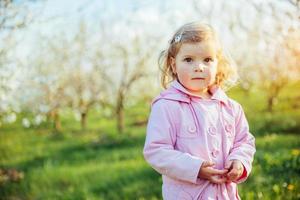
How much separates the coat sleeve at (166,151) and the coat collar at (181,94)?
6 cm

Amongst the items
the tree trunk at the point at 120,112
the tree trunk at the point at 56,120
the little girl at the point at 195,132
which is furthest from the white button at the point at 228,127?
the tree trunk at the point at 56,120

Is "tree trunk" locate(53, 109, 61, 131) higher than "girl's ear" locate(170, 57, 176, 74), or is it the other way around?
"girl's ear" locate(170, 57, 176, 74)

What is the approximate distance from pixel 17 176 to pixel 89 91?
3129mm

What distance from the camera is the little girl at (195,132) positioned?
310 centimetres

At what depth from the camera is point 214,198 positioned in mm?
3141

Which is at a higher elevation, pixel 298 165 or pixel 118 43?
pixel 118 43

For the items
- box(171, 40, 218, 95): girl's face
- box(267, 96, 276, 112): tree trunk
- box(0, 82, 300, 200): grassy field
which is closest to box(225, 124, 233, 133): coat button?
box(171, 40, 218, 95): girl's face

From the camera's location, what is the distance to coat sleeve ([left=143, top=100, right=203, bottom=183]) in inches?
121

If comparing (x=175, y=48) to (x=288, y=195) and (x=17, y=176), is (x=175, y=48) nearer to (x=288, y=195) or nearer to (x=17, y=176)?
(x=288, y=195)

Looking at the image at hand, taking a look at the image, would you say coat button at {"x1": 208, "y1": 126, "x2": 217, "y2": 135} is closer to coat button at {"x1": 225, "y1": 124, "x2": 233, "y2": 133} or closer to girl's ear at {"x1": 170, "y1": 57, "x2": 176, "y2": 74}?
coat button at {"x1": 225, "y1": 124, "x2": 233, "y2": 133}

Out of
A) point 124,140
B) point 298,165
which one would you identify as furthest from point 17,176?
point 298,165

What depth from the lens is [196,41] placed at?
10.5 ft

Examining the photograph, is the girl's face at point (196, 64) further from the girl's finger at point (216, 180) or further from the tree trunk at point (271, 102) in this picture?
the tree trunk at point (271, 102)

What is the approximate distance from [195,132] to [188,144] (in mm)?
69
